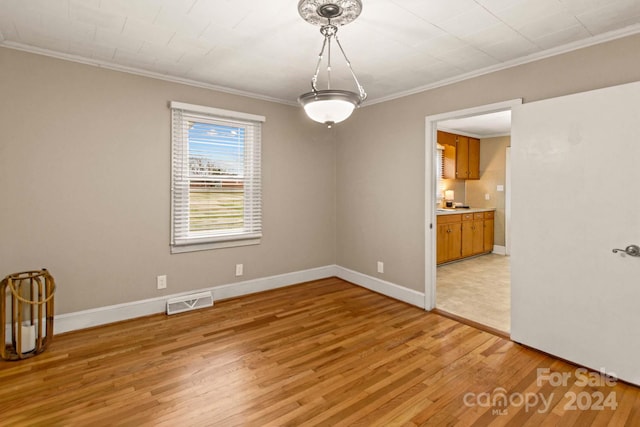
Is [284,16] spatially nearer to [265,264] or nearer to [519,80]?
[519,80]

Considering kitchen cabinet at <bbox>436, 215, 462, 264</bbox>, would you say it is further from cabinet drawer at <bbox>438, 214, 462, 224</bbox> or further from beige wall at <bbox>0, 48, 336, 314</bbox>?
beige wall at <bbox>0, 48, 336, 314</bbox>

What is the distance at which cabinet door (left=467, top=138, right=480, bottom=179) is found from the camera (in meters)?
6.63

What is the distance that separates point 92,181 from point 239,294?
1.94 m

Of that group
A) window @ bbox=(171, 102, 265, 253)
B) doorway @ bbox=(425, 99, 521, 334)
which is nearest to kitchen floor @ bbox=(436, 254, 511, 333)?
doorway @ bbox=(425, 99, 521, 334)

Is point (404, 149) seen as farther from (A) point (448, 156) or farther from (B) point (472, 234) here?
(B) point (472, 234)

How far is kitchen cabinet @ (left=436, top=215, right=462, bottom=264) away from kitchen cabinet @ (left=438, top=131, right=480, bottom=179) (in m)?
1.06

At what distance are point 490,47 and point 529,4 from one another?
0.59 meters

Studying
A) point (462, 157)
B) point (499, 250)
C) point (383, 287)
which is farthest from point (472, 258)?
point (383, 287)

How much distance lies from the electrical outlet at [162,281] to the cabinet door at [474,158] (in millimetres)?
5807

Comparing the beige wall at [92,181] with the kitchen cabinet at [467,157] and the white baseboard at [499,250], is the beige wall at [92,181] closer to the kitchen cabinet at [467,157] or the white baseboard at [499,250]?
the kitchen cabinet at [467,157]

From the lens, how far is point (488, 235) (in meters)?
6.56

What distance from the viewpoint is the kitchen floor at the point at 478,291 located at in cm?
343

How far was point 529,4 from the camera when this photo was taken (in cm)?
201

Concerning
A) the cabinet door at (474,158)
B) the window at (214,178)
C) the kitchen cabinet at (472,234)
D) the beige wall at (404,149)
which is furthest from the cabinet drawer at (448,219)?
the window at (214,178)
